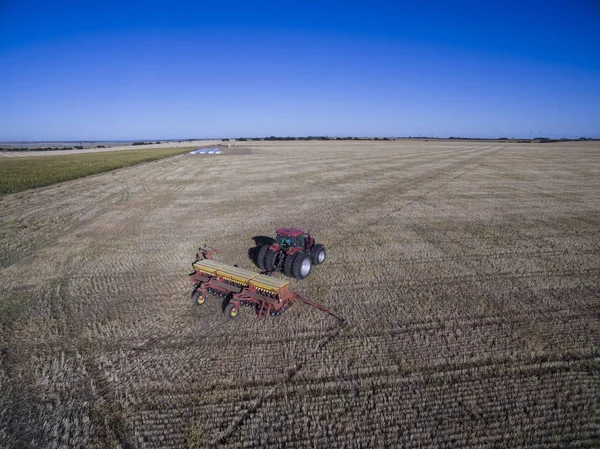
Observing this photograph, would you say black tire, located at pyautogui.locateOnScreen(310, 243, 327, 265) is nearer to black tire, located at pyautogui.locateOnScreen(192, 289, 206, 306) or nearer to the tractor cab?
the tractor cab

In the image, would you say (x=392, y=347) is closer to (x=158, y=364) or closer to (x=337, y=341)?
(x=337, y=341)

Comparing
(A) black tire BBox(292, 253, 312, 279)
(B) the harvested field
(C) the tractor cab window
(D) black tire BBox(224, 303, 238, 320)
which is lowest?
(B) the harvested field

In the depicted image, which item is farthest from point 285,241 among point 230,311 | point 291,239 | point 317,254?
point 230,311

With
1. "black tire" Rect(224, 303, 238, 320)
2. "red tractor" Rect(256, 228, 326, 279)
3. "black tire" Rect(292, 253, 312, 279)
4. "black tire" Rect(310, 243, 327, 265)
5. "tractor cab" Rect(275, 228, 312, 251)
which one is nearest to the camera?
"black tire" Rect(224, 303, 238, 320)

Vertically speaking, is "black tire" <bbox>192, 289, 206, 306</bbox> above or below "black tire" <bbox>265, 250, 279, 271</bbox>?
below

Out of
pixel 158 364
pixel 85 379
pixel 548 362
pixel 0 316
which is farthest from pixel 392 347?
pixel 0 316

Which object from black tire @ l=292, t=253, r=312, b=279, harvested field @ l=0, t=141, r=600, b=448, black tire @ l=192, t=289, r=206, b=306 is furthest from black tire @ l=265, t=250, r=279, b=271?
black tire @ l=192, t=289, r=206, b=306

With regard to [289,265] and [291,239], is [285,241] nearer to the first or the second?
[291,239]
